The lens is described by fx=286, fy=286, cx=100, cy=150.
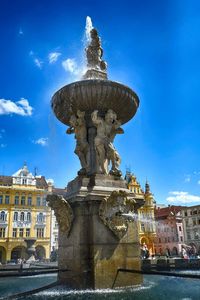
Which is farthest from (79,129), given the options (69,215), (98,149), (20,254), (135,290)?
(20,254)

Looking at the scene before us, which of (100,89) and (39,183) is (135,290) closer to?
(100,89)

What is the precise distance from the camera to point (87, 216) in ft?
21.8

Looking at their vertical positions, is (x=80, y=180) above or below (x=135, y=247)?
above

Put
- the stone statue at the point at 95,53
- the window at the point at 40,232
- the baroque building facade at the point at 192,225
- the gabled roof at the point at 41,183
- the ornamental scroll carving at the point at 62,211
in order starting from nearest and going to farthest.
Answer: the ornamental scroll carving at the point at 62,211
the stone statue at the point at 95,53
the window at the point at 40,232
the gabled roof at the point at 41,183
the baroque building facade at the point at 192,225

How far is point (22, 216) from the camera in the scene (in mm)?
48094

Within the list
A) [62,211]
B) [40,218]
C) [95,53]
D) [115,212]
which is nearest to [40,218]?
[40,218]

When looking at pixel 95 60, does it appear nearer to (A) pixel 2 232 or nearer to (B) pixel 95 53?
(B) pixel 95 53

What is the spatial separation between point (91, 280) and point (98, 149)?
3151 mm

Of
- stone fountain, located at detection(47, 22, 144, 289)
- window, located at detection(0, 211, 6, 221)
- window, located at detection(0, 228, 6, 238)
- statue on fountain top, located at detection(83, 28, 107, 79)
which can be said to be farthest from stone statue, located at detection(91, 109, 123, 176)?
window, located at detection(0, 211, 6, 221)

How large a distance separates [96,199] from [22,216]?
146ft

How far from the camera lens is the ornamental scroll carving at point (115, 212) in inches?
255

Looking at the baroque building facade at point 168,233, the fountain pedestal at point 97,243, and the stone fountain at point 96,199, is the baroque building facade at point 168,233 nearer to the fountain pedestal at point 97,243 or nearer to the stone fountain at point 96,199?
the stone fountain at point 96,199

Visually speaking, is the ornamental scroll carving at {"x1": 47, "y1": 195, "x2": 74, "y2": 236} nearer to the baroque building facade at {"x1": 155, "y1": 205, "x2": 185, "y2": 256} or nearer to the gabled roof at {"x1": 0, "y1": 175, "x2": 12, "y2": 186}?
the gabled roof at {"x1": 0, "y1": 175, "x2": 12, "y2": 186}

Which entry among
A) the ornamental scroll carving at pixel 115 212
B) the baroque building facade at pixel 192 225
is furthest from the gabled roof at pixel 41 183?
the ornamental scroll carving at pixel 115 212
